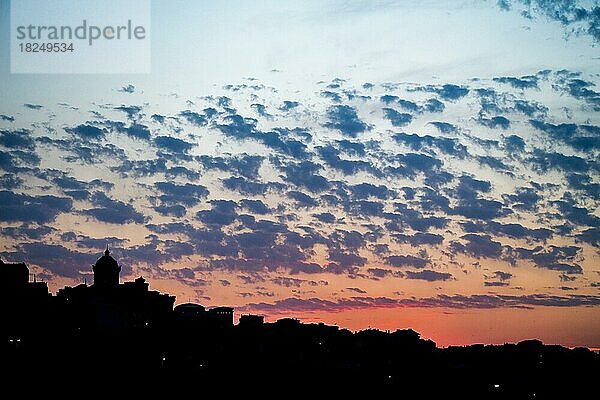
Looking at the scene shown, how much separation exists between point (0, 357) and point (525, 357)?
362ft

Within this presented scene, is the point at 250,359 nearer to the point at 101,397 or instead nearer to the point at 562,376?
the point at 101,397

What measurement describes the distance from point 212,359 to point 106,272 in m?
39.7

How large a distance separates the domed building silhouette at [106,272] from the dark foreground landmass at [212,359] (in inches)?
57.4

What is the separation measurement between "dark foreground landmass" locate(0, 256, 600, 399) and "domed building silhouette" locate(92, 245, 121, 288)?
1457 millimetres

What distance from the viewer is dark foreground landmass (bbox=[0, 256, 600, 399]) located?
284 feet

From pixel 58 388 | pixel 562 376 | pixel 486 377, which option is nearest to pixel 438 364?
pixel 486 377

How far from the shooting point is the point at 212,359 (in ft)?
362

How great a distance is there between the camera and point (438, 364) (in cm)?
14512

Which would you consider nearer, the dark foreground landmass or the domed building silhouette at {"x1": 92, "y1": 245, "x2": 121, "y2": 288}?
the dark foreground landmass

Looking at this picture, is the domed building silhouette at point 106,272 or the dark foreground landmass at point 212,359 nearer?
the dark foreground landmass at point 212,359

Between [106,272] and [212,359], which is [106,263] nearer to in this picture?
[106,272]

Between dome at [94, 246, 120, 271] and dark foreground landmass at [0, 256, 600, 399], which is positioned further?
dome at [94, 246, 120, 271]

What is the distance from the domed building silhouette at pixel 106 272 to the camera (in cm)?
14150

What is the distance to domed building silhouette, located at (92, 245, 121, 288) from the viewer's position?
141500mm
